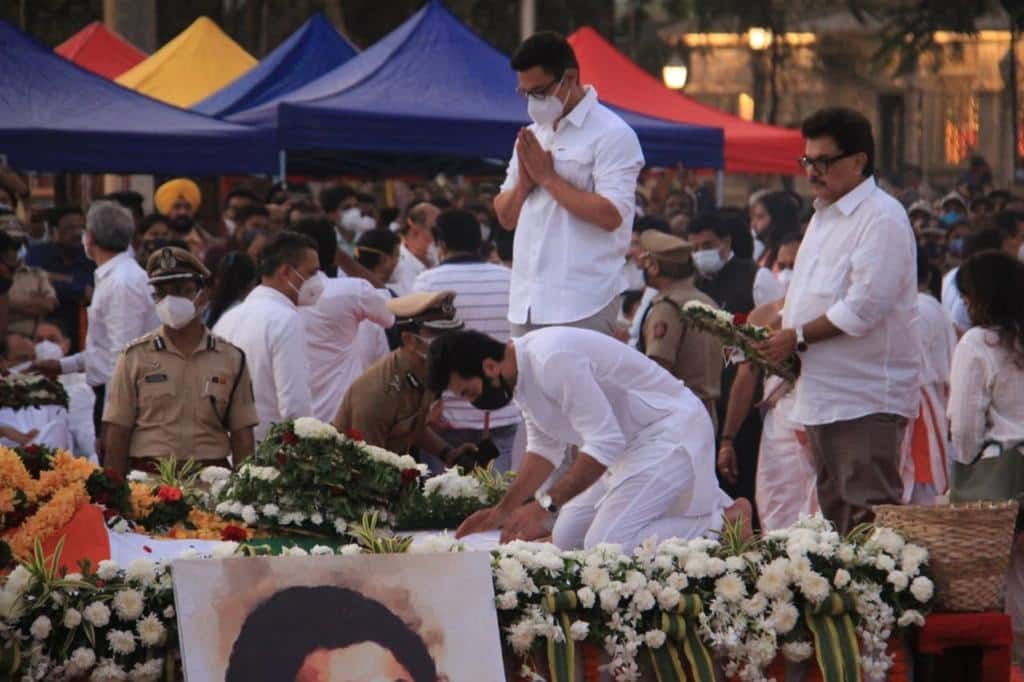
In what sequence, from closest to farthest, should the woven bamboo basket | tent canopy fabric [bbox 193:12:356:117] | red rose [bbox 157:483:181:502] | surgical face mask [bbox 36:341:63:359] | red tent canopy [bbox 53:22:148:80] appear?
the woven bamboo basket, red rose [bbox 157:483:181:502], surgical face mask [bbox 36:341:63:359], tent canopy fabric [bbox 193:12:356:117], red tent canopy [bbox 53:22:148:80]

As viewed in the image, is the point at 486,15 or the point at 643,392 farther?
the point at 486,15

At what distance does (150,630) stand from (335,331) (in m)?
5.36

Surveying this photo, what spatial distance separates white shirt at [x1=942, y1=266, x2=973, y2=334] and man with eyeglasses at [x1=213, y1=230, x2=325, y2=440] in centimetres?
513

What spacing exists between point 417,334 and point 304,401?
0.68 meters

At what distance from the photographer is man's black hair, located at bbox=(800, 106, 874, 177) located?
26.3ft

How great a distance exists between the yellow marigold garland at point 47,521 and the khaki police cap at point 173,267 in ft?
8.41

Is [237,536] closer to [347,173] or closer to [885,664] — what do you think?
[885,664]

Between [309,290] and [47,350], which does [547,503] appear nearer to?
[309,290]

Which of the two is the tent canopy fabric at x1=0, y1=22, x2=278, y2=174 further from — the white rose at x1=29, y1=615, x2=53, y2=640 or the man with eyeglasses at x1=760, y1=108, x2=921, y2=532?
the white rose at x1=29, y1=615, x2=53, y2=640

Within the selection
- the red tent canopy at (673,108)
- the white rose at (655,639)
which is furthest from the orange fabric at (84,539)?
the red tent canopy at (673,108)

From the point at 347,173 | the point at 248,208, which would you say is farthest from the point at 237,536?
the point at 347,173

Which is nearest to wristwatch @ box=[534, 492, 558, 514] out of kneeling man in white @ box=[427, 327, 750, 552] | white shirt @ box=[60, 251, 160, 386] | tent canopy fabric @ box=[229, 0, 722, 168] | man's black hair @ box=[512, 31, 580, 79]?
kneeling man in white @ box=[427, 327, 750, 552]

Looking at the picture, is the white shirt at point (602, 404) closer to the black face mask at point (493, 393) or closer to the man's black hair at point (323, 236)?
the black face mask at point (493, 393)

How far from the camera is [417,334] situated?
9094 mm
